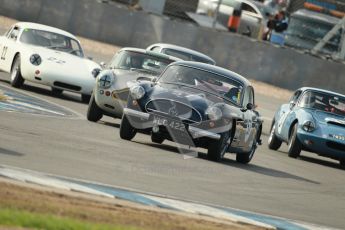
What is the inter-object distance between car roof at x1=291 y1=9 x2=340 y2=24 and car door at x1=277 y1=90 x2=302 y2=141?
552 inches

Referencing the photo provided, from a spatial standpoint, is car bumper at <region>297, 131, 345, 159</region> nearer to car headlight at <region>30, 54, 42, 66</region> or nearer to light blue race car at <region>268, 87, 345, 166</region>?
light blue race car at <region>268, 87, 345, 166</region>

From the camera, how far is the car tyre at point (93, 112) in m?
17.6

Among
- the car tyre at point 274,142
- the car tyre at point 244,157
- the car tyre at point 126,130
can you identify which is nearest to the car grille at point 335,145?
the car tyre at point 274,142

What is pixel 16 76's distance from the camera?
2125cm

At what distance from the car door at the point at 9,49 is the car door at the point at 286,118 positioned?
16.5ft

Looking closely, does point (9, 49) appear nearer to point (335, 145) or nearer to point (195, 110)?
point (335, 145)

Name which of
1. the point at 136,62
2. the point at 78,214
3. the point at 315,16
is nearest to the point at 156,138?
the point at 136,62

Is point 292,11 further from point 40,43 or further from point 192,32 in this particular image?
point 40,43

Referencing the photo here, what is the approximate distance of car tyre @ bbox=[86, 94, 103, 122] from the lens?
17578 millimetres

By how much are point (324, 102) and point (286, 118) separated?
0.69 m

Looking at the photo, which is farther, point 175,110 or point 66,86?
point 66,86

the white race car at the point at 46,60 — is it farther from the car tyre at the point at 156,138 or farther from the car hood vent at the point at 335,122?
the car tyre at the point at 156,138

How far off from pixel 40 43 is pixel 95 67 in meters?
1.30

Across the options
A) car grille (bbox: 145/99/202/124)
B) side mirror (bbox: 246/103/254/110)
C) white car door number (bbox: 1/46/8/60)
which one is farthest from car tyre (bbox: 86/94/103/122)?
white car door number (bbox: 1/46/8/60)
